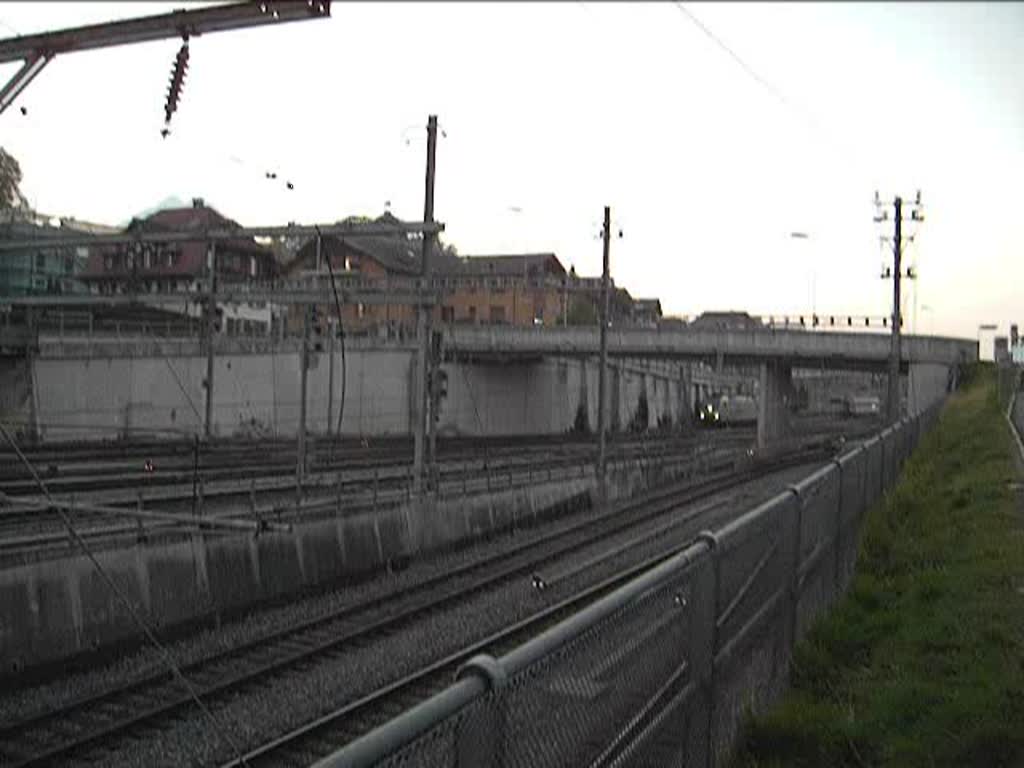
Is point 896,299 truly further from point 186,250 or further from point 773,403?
point 186,250

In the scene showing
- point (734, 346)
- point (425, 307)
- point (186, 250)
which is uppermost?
point (186, 250)

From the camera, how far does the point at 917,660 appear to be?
759 centimetres

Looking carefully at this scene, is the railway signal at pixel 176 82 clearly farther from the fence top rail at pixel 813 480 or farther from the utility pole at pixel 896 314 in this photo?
the utility pole at pixel 896 314

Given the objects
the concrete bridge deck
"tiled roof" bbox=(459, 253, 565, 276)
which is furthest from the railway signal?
the concrete bridge deck

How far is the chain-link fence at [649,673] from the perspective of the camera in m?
3.17

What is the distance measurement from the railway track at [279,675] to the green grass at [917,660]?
400cm

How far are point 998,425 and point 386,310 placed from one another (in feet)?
136

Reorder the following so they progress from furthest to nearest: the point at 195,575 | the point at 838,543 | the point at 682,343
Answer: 1. the point at 682,343
2. the point at 195,575
3. the point at 838,543

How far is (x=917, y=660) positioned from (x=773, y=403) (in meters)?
47.8

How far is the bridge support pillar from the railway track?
3737 centimetres

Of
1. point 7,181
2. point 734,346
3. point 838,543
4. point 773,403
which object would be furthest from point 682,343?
point 838,543

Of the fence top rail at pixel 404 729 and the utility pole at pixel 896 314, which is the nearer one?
the fence top rail at pixel 404 729

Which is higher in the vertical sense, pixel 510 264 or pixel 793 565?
pixel 510 264

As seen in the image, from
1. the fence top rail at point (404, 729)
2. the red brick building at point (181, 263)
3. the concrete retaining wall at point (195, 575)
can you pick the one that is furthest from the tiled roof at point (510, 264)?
the fence top rail at point (404, 729)
